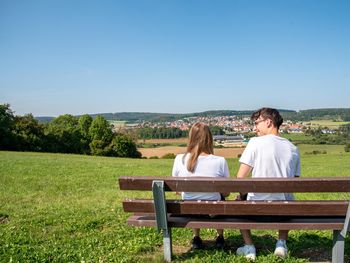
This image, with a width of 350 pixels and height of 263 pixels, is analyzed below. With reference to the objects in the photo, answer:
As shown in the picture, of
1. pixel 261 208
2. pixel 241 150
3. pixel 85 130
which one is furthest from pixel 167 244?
pixel 85 130

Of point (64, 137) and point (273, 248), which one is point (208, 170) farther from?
point (64, 137)

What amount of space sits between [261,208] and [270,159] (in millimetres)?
675

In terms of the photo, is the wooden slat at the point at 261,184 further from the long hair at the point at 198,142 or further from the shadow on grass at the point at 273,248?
the shadow on grass at the point at 273,248

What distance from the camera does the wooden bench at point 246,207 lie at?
4051 mm

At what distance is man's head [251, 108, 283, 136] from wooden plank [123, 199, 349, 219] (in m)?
1.01

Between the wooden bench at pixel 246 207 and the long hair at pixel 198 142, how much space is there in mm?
605

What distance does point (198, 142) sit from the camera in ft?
Answer: 15.6

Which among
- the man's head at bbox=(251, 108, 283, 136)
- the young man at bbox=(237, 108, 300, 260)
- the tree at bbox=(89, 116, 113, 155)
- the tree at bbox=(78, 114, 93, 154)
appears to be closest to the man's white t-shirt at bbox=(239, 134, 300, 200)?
the young man at bbox=(237, 108, 300, 260)

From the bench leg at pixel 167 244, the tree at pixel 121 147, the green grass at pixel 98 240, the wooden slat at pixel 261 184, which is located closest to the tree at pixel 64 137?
the tree at pixel 121 147

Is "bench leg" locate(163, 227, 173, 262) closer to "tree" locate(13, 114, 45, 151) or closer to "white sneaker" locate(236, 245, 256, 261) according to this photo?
"white sneaker" locate(236, 245, 256, 261)

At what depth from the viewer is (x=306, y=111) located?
139 meters

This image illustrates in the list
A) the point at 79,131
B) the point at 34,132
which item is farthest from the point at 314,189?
the point at 79,131

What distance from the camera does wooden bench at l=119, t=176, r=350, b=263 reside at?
405cm

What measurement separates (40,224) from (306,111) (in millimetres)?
141780
